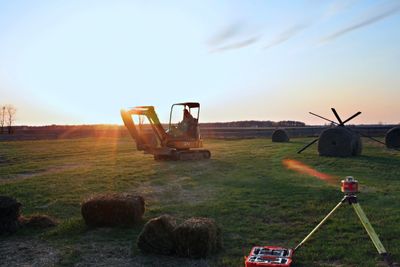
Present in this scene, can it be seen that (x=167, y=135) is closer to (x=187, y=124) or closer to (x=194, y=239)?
(x=187, y=124)

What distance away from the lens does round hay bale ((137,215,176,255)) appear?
309 inches

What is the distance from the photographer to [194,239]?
768cm

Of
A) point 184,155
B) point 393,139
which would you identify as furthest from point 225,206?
point 393,139

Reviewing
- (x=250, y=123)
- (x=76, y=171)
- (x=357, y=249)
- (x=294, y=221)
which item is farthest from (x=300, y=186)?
(x=250, y=123)

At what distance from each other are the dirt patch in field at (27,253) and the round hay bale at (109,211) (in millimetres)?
1313

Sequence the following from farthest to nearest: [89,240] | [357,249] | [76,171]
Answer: [76,171], [89,240], [357,249]

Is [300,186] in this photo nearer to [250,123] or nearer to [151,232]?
[151,232]

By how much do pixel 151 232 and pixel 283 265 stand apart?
2.59 meters

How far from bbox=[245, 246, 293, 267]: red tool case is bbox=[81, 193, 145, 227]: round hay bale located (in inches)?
141

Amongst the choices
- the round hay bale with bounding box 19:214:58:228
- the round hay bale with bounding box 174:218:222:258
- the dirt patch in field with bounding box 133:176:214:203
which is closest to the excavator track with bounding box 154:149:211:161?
the dirt patch in field with bounding box 133:176:214:203

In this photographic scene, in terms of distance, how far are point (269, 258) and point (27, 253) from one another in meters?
4.60

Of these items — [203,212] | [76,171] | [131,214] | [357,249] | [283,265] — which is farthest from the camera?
[76,171]

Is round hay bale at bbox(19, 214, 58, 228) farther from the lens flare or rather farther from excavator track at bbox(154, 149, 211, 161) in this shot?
excavator track at bbox(154, 149, 211, 161)

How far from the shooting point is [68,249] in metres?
8.31
